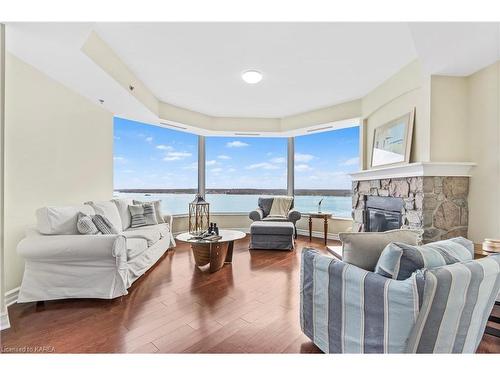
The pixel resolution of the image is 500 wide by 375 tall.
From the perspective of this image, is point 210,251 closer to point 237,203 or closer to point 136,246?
point 136,246

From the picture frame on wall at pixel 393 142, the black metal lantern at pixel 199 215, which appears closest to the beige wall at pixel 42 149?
the black metal lantern at pixel 199 215

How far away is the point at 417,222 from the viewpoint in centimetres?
278

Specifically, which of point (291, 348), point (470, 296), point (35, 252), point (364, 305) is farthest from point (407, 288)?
point (35, 252)

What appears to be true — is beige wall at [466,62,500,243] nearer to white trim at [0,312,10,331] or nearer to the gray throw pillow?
the gray throw pillow

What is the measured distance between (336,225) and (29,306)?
483cm

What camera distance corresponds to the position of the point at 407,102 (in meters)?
3.12

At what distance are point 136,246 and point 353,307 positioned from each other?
7.58 ft

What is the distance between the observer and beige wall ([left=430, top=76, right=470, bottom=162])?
2.68 metres

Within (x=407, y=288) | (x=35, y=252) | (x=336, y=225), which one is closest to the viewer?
(x=407, y=288)

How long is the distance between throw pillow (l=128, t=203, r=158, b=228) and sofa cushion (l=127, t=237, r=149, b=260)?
830 mm

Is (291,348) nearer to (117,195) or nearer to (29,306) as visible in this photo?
(29,306)

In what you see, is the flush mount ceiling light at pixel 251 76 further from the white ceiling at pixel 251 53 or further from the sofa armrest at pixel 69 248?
the sofa armrest at pixel 69 248

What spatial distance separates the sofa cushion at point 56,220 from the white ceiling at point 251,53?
4.94 ft

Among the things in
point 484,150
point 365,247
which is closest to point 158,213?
point 365,247
